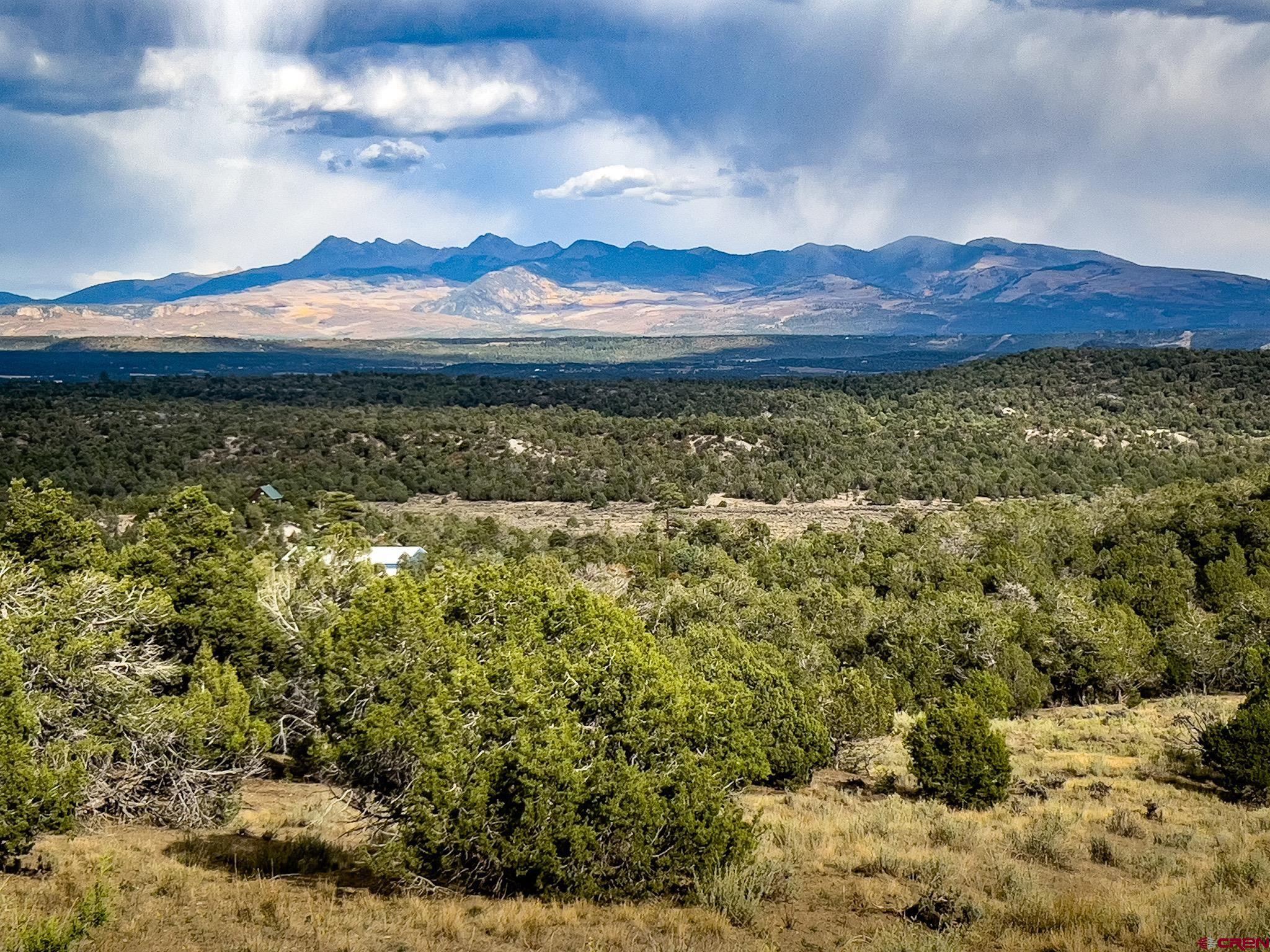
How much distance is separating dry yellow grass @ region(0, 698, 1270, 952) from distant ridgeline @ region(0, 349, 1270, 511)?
44972 millimetres

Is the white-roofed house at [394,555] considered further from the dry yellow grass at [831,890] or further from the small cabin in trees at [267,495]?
the dry yellow grass at [831,890]

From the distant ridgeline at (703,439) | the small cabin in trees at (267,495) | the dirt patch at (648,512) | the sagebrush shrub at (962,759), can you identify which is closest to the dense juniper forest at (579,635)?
the sagebrush shrub at (962,759)

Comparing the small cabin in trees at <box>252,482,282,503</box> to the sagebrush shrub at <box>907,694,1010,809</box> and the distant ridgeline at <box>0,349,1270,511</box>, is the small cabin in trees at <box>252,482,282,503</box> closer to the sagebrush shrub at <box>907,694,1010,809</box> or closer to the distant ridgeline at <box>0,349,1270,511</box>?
the distant ridgeline at <box>0,349,1270,511</box>

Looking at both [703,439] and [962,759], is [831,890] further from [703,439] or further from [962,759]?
[703,439]

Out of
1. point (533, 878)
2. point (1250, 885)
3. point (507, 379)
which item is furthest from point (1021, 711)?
point (507, 379)

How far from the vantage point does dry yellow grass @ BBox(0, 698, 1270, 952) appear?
38.2 ft

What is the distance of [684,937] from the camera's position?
1180 centimetres

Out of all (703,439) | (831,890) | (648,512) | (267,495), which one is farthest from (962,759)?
(703,439)

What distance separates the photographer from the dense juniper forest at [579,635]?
13188 mm

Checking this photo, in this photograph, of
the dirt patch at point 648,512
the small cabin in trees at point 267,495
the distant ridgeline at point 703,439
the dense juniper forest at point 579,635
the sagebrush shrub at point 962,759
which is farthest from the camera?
the distant ridgeline at point 703,439

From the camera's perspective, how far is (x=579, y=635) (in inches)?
619

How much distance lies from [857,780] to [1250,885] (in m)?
10.4

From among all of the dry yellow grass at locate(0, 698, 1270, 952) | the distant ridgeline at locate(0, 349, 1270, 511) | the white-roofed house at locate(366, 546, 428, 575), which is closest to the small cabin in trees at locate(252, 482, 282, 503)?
the distant ridgeline at locate(0, 349, 1270, 511)

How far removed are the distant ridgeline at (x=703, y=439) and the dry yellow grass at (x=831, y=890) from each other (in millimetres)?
44972
